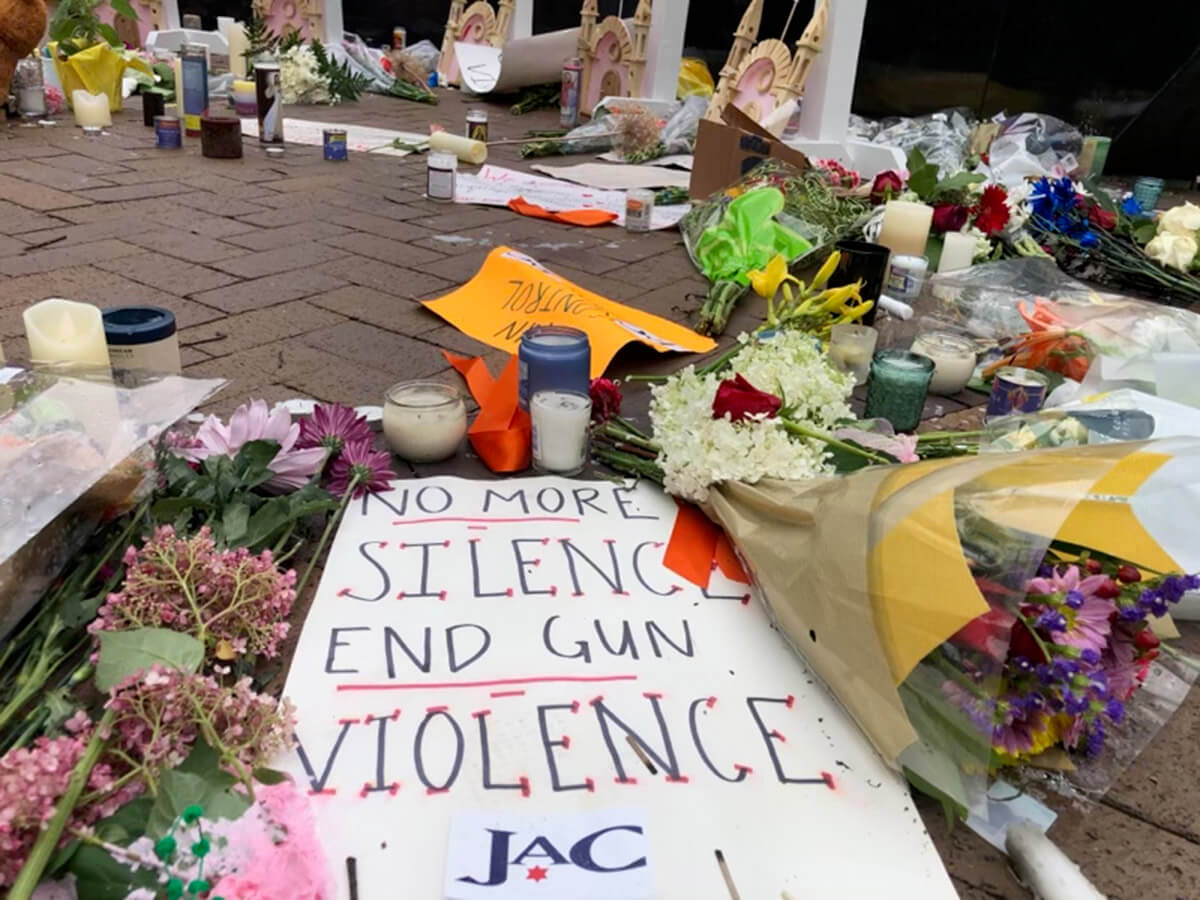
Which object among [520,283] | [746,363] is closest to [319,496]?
[746,363]

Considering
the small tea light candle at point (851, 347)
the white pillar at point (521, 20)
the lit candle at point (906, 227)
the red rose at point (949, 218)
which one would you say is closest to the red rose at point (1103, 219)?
the red rose at point (949, 218)

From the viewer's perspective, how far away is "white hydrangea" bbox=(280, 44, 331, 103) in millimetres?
5898

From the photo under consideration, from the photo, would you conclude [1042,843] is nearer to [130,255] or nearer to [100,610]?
[100,610]

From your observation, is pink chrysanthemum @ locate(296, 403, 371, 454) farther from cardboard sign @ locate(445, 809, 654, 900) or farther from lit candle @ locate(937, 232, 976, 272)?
lit candle @ locate(937, 232, 976, 272)

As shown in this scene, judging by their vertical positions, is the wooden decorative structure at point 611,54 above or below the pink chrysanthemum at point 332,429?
above

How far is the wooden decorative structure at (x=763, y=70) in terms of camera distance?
15.0 ft

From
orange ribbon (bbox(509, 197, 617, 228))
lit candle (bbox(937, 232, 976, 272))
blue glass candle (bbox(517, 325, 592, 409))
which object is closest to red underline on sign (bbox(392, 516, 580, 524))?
blue glass candle (bbox(517, 325, 592, 409))

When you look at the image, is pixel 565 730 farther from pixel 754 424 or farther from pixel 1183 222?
pixel 1183 222

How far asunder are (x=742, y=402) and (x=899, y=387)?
1.95ft

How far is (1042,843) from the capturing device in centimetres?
102

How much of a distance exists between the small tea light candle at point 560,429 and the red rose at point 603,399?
10cm

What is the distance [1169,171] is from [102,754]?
23.3 feet

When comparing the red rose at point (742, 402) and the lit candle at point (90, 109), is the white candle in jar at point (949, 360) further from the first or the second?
the lit candle at point (90, 109)

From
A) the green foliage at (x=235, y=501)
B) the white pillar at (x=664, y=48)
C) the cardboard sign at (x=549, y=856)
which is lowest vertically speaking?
the cardboard sign at (x=549, y=856)
